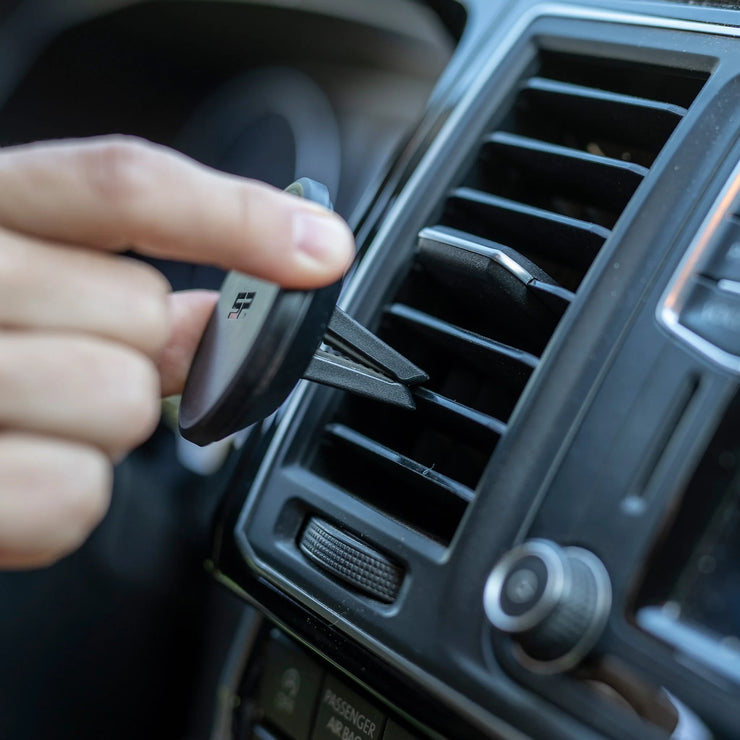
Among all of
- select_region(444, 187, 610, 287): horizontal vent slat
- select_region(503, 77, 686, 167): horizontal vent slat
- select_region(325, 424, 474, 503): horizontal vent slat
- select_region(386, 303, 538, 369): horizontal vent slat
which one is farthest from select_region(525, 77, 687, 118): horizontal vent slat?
select_region(325, 424, 474, 503): horizontal vent slat

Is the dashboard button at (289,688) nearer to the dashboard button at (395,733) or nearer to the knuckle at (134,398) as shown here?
the dashboard button at (395,733)

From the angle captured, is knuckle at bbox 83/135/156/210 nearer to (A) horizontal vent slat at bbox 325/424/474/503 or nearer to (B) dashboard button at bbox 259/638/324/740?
(A) horizontal vent slat at bbox 325/424/474/503

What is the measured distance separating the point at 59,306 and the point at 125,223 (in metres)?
0.06

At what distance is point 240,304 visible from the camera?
0.72 metres

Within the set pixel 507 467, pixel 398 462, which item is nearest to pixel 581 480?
pixel 507 467

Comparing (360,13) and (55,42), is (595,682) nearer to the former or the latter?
(360,13)

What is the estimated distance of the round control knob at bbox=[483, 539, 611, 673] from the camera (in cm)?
62

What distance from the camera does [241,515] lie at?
89cm

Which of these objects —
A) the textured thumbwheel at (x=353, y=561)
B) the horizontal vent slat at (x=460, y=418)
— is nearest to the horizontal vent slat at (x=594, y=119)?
the horizontal vent slat at (x=460, y=418)

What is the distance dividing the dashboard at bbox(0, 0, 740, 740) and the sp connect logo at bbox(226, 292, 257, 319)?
6.9 inches

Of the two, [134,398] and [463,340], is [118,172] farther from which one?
[463,340]

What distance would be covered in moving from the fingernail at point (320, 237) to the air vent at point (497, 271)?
0.23m

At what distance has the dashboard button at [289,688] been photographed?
2.89ft

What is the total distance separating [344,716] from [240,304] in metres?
0.39
